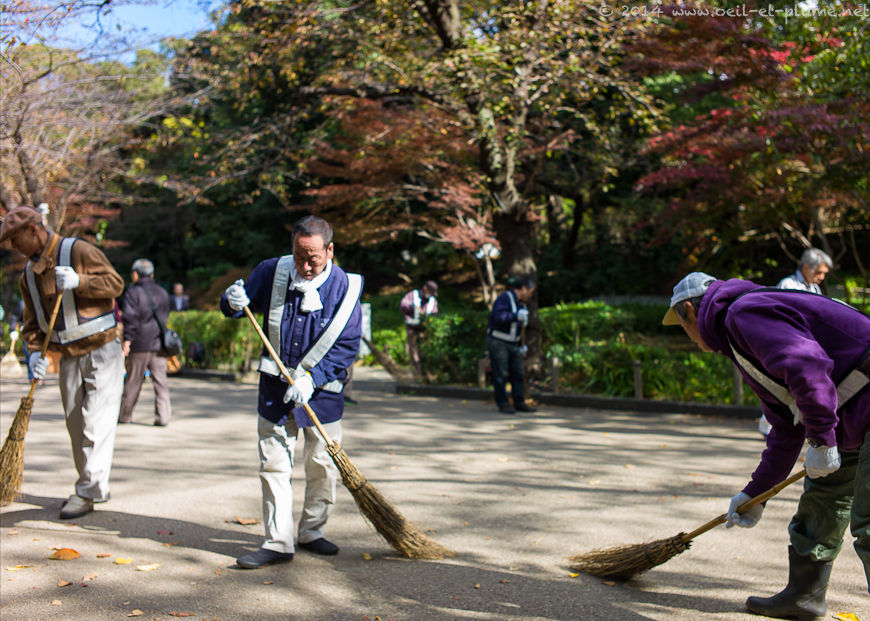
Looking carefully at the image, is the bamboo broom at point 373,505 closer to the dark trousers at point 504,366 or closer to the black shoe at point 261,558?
the black shoe at point 261,558

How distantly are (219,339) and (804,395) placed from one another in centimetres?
1474

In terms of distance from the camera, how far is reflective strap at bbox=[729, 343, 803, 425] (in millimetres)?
3299

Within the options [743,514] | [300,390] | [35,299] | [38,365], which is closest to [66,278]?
[35,299]

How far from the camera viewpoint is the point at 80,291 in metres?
5.59

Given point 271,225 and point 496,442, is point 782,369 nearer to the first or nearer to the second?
point 496,442

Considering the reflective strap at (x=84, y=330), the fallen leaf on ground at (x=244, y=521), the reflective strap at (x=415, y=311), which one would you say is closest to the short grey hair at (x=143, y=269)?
the reflective strap at (x=84, y=330)

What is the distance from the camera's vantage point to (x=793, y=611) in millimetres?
3742

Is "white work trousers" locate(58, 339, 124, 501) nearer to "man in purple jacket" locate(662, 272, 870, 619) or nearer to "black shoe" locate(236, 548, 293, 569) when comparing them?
"black shoe" locate(236, 548, 293, 569)

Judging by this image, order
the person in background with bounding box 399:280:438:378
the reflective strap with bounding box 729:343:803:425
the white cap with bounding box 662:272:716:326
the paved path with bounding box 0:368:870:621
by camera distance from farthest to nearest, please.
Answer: the person in background with bounding box 399:280:438:378
the paved path with bounding box 0:368:870:621
the white cap with bounding box 662:272:716:326
the reflective strap with bounding box 729:343:803:425

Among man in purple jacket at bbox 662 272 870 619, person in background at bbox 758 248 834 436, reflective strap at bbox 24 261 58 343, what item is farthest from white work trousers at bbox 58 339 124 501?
person in background at bbox 758 248 834 436

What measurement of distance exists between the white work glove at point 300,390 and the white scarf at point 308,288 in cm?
40

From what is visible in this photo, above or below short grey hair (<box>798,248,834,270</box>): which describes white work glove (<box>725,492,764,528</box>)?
below

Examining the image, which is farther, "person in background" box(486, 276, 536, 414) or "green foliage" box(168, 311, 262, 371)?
"green foliage" box(168, 311, 262, 371)

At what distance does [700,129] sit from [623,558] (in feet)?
29.5
